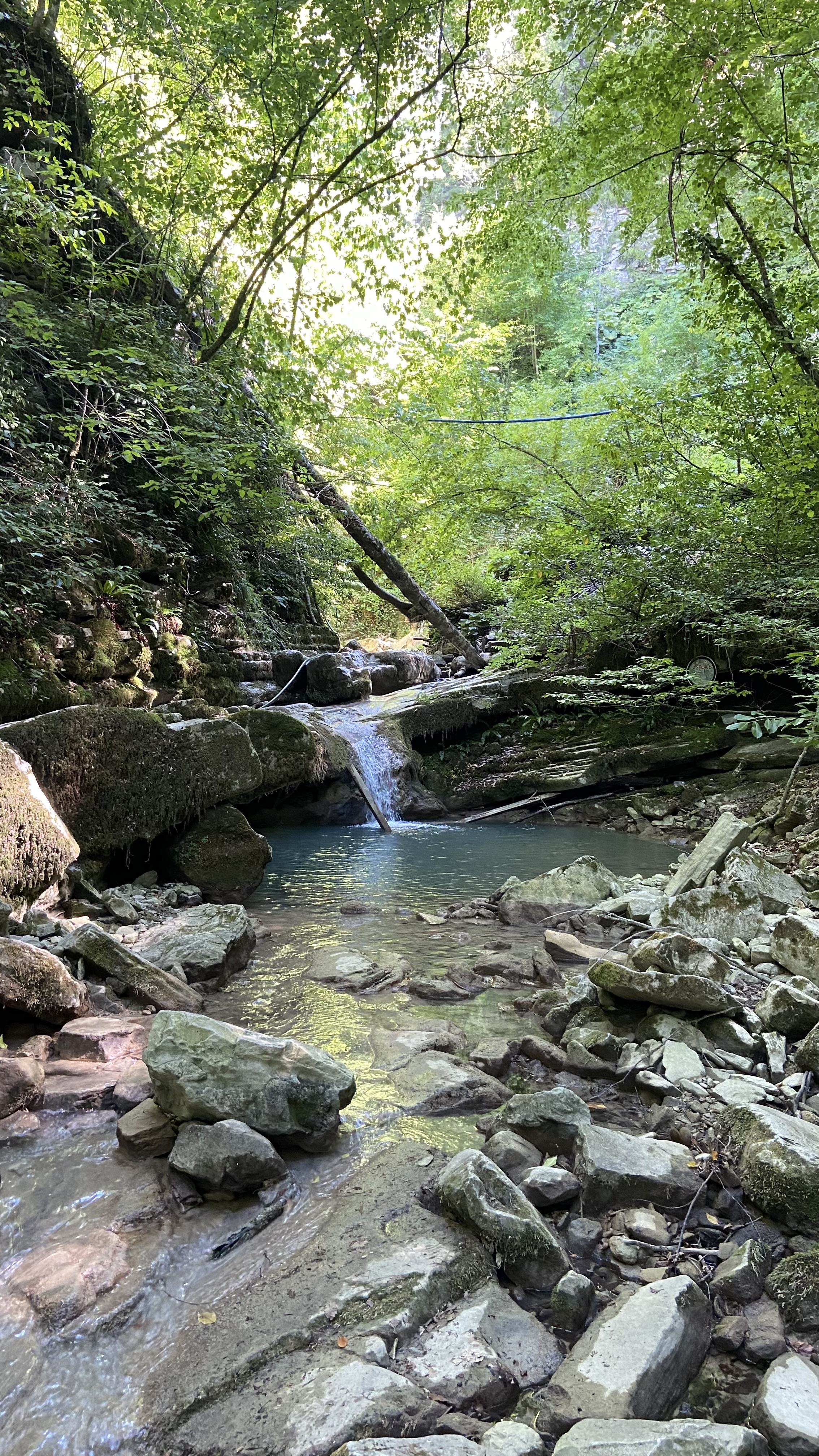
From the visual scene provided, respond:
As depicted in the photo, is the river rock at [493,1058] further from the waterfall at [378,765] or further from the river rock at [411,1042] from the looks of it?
the waterfall at [378,765]

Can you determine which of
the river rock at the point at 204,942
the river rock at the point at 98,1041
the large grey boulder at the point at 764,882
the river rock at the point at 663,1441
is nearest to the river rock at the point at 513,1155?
the river rock at the point at 663,1441

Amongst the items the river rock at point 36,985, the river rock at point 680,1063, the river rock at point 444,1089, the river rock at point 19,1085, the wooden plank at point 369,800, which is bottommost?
the wooden plank at point 369,800

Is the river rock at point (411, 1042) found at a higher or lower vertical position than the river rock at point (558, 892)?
higher

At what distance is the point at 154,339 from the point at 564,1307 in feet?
29.4

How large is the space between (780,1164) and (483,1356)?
105 centimetres

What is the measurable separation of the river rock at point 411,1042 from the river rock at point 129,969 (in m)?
1.13

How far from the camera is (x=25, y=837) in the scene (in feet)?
14.3

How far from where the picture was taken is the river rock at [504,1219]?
195 cm

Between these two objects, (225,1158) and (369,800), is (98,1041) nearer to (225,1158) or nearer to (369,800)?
(225,1158)

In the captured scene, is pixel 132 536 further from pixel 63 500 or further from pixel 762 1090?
pixel 762 1090

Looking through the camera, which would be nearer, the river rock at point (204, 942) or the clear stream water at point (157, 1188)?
the clear stream water at point (157, 1188)

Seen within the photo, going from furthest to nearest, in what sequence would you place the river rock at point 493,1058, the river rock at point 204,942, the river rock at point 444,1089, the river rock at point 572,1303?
the river rock at point 204,942 < the river rock at point 493,1058 < the river rock at point 444,1089 < the river rock at point 572,1303

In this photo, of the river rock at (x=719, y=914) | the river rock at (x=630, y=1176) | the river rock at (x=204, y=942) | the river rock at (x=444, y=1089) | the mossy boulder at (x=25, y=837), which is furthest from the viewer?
the river rock at (x=204, y=942)

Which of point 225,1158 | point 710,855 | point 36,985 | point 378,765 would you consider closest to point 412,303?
point 378,765
